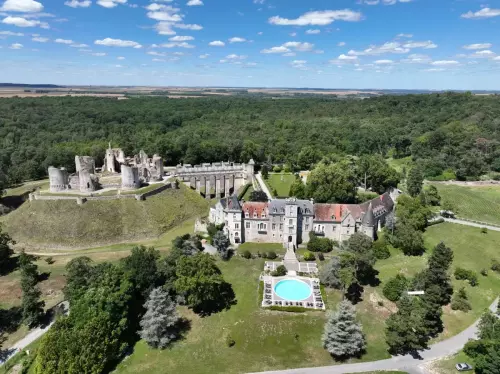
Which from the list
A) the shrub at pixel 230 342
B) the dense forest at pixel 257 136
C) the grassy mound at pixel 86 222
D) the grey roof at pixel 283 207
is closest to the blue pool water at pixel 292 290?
the shrub at pixel 230 342

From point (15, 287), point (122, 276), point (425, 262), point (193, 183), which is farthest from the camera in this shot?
point (193, 183)

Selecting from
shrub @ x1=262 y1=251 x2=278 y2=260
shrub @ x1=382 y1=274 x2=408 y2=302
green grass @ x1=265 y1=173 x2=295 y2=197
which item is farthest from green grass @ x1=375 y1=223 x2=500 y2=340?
green grass @ x1=265 y1=173 x2=295 y2=197

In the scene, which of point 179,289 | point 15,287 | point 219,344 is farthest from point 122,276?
point 15,287

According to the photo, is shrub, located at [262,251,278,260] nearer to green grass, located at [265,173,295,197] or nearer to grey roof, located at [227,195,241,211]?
grey roof, located at [227,195,241,211]

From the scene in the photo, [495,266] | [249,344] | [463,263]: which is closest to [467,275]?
[463,263]

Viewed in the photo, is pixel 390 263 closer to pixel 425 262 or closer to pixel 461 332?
pixel 425 262

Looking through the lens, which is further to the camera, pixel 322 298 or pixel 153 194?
pixel 153 194
